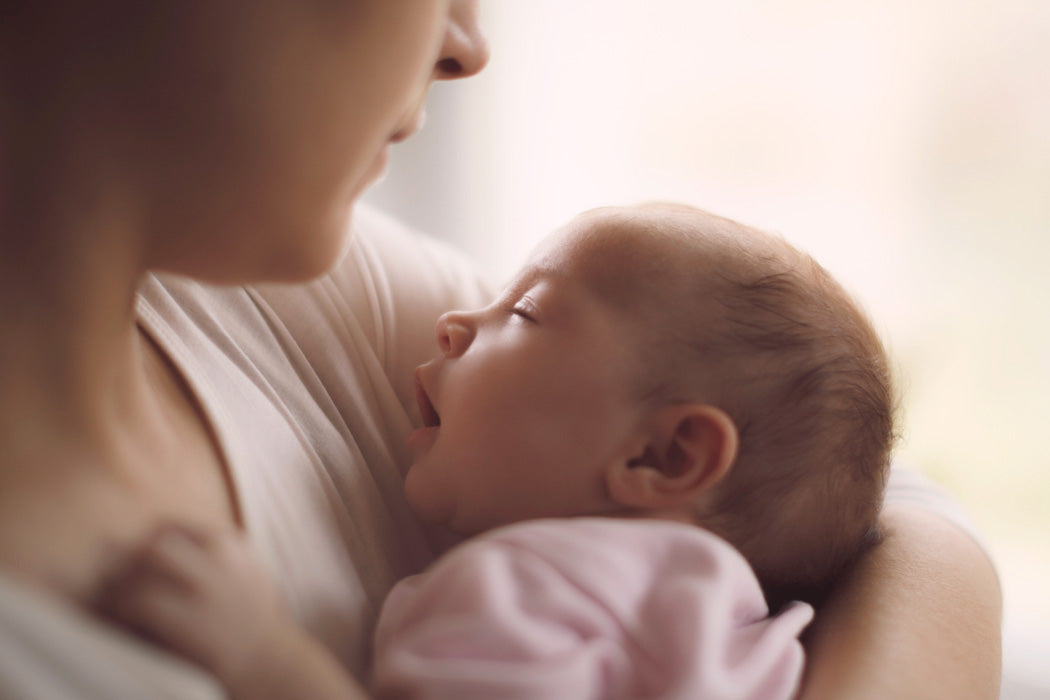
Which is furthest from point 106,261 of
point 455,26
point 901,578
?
point 901,578

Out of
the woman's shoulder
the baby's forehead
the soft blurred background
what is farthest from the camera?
the soft blurred background

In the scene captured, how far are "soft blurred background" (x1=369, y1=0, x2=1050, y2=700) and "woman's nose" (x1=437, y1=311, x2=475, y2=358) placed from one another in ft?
4.74

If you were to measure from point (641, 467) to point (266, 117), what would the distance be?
1.65ft

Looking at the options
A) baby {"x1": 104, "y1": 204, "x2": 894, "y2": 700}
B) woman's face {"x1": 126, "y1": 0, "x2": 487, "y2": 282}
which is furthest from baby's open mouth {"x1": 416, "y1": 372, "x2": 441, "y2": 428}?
woman's face {"x1": 126, "y1": 0, "x2": 487, "y2": 282}

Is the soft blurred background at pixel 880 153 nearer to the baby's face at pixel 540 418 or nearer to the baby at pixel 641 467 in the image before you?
the baby at pixel 641 467

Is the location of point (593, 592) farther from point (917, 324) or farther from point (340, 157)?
point (917, 324)

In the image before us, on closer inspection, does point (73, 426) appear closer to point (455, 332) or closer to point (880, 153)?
point (455, 332)

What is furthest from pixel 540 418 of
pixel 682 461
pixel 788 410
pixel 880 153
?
pixel 880 153

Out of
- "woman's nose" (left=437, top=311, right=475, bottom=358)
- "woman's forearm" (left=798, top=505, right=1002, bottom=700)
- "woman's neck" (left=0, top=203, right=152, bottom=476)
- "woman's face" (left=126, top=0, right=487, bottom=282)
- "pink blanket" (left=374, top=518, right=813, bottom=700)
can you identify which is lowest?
"woman's forearm" (left=798, top=505, right=1002, bottom=700)

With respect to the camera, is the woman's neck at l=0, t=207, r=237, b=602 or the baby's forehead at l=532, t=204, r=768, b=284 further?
the baby's forehead at l=532, t=204, r=768, b=284

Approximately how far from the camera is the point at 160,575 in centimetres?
57

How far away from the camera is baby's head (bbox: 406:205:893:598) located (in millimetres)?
908

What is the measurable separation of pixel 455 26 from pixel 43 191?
0.35 m

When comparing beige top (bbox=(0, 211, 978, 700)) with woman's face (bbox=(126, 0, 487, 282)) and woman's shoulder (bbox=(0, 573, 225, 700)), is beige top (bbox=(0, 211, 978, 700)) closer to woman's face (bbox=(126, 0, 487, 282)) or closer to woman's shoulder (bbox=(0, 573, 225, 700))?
woman's shoulder (bbox=(0, 573, 225, 700))
